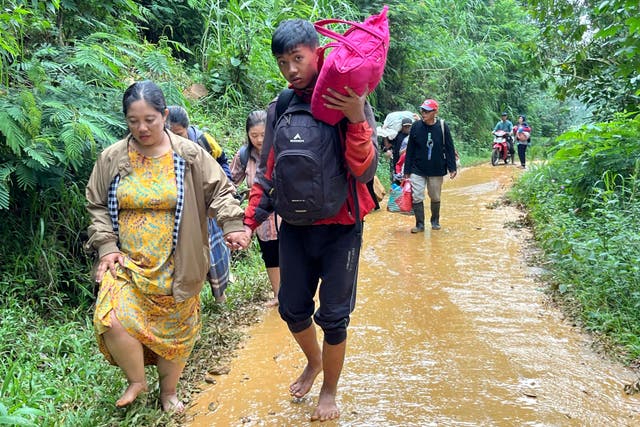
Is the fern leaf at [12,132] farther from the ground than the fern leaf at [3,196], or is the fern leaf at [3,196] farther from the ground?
the fern leaf at [12,132]

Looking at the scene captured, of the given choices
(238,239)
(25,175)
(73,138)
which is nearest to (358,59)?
(238,239)

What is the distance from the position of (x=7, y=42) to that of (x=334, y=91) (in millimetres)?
2979

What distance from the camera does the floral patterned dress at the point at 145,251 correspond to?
2775 millimetres

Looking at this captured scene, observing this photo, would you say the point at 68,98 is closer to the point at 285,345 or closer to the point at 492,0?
the point at 285,345

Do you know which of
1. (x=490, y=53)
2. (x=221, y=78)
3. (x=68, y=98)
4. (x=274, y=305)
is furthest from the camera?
(x=490, y=53)

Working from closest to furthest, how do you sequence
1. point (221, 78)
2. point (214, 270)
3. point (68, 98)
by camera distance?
point (214, 270), point (68, 98), point (221, 78)

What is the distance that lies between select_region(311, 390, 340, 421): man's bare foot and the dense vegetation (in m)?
0.88

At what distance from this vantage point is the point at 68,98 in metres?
4.49

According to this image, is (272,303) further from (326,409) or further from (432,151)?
(432,151)

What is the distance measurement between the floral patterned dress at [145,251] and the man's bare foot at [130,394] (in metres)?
0.17

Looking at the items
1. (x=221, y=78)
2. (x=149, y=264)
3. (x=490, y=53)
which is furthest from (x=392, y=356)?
(x=490, y=53)

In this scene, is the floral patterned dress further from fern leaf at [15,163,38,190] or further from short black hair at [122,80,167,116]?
fern leaf at [15,163,38,190]

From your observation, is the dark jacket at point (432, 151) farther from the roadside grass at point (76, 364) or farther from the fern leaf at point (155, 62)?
the roadside grass at point (76, 364)

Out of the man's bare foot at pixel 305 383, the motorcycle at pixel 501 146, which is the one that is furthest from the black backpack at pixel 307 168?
the motorcycle at pixel 501 146
